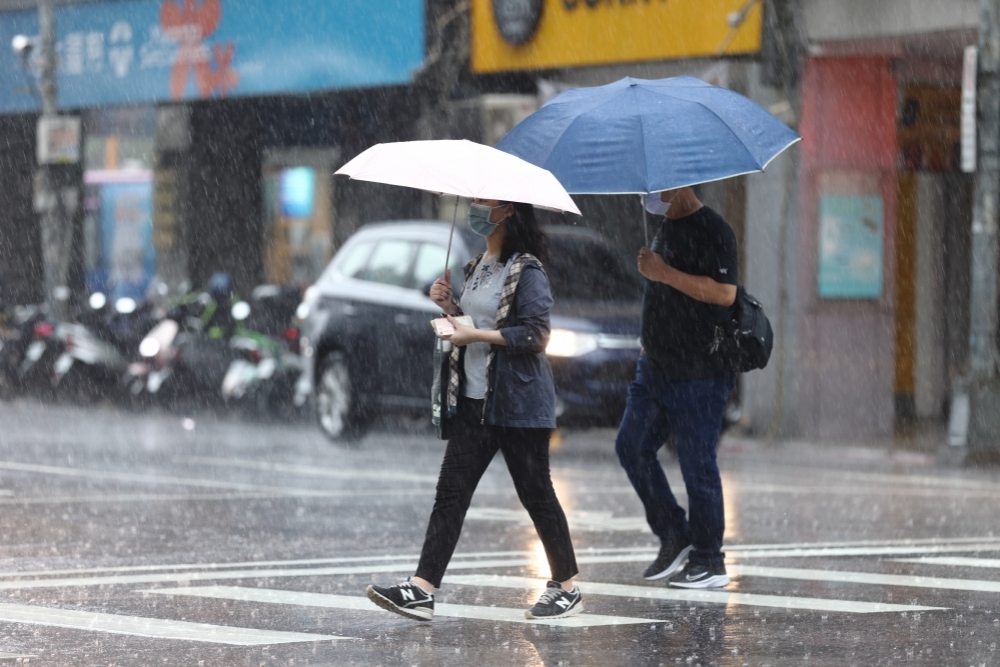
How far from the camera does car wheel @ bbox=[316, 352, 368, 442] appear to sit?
17.3 metres

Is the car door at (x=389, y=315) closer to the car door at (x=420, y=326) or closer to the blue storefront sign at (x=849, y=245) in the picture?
the car door at (x=420, y=326)

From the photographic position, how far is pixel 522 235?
7867mm

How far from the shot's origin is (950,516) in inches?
483

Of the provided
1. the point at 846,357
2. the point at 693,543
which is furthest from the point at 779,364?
the point at 693,543

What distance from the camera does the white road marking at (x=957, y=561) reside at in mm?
9672

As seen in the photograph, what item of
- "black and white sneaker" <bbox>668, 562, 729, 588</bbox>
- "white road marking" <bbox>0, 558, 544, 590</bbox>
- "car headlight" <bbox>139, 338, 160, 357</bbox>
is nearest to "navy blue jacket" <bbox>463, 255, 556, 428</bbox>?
"black and white sneaker" <bbox>668, 562, 729, 588</bbox>

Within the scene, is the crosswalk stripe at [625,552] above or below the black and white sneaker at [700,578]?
below

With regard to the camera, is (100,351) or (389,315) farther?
(100,351)

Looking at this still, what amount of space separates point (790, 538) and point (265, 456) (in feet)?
20.1

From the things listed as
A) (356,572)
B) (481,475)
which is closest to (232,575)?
(356,572)

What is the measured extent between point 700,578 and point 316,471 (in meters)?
6.42

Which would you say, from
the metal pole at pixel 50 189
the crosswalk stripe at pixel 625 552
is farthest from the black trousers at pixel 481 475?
the metal pole at pixel 50 189

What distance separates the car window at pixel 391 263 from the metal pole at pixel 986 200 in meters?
4.85

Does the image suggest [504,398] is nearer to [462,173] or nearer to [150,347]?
[462,173]
